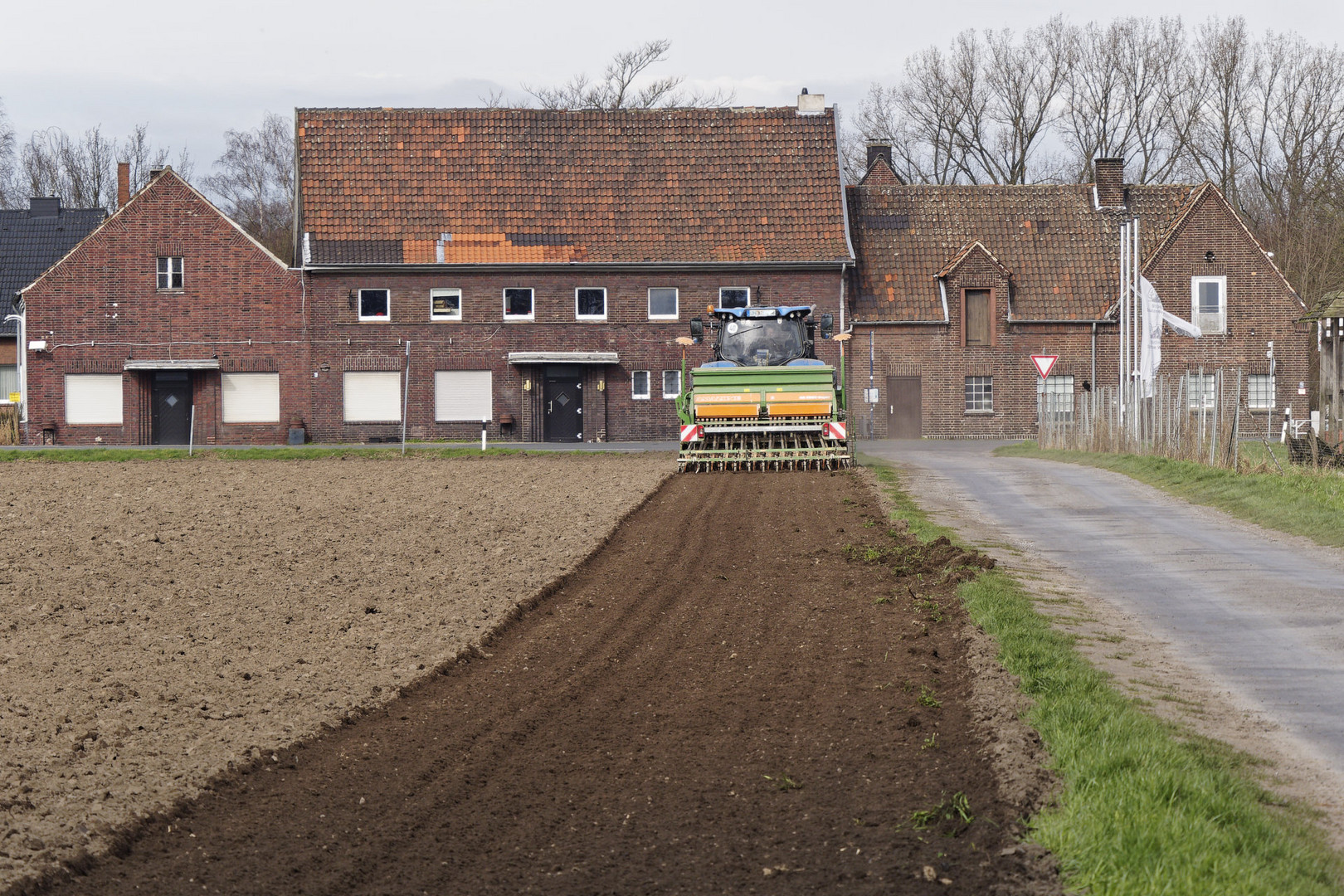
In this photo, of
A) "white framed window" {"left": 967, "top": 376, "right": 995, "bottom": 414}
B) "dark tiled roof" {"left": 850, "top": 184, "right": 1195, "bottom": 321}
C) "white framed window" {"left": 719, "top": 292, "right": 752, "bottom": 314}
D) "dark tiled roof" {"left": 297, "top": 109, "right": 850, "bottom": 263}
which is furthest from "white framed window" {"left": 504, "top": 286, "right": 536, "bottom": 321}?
"white framed window" {"left": 967, "top": 376, "right": 995, "bottom": 414}

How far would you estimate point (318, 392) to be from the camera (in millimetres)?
42969

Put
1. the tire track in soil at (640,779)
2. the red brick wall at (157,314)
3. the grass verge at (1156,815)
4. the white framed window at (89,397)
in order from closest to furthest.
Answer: the grass verge at (1156,815), the tire track in soil at (640,779), the red brick wall at (157,314), the white framed window at (89,397)

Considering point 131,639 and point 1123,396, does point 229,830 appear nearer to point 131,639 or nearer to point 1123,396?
point 131,639

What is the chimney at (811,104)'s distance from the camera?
152ft

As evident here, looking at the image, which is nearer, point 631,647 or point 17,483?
point 631,647

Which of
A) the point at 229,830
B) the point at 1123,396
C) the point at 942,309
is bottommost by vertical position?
the point at 229,830

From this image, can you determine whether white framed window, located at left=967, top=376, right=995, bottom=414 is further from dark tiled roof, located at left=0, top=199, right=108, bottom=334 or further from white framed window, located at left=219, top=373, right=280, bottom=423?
dark tiled roof, located at left=0, top=199, right=108, bottom=334

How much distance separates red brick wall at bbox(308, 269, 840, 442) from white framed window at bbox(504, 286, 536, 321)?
0.16 m

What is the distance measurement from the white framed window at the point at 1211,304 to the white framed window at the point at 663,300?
17.1m

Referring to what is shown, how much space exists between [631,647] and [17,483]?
61.5 ft

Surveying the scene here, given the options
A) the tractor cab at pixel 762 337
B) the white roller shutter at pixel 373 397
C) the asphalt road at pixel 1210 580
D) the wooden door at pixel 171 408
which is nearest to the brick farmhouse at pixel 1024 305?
the white roller shutter at pixel 373 397

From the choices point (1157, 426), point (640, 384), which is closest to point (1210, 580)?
point (1157, 426)

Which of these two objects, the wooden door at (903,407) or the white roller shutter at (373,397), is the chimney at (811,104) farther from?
the white roller shutter at (373,397)

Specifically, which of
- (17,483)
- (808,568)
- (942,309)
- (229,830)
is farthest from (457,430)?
(229,830)
